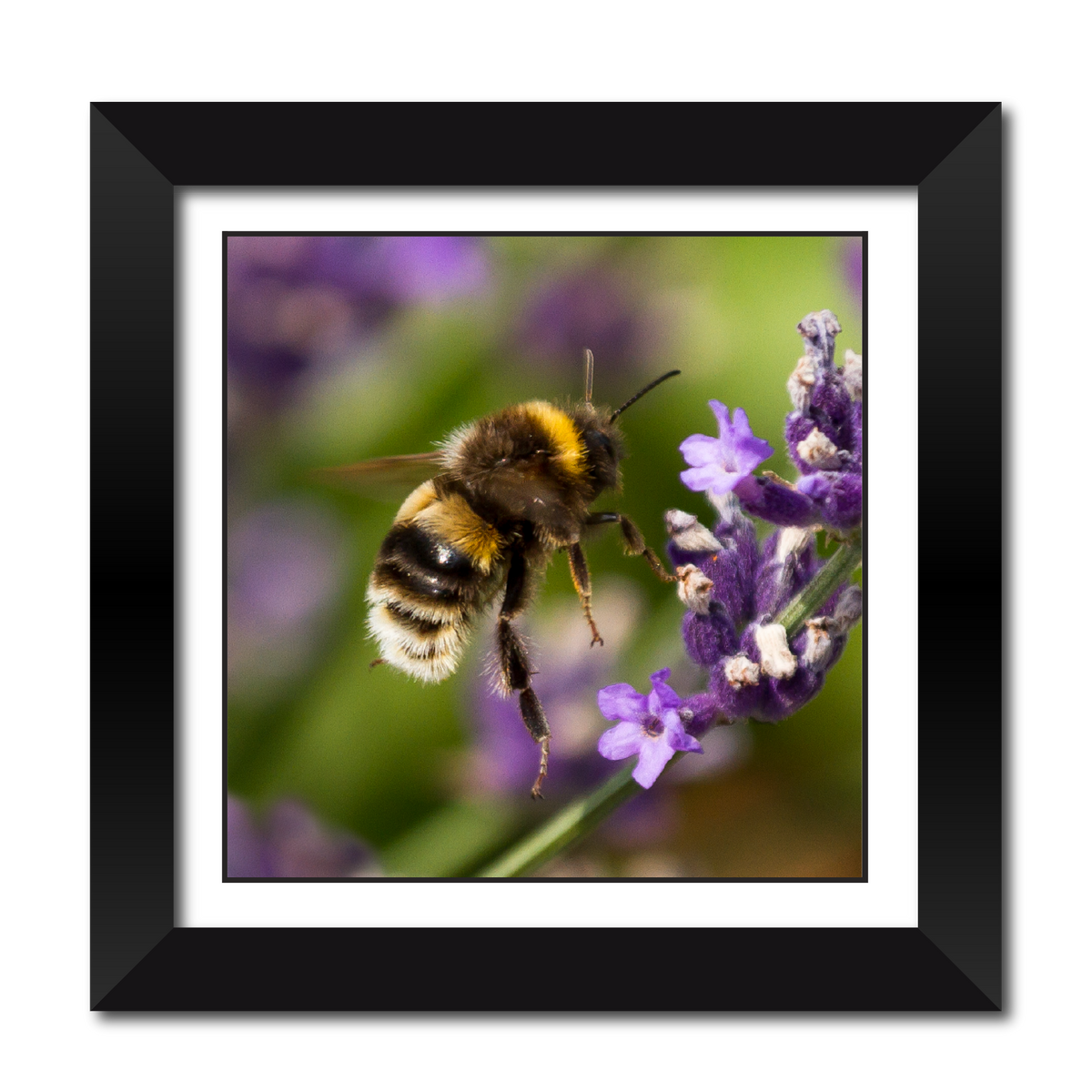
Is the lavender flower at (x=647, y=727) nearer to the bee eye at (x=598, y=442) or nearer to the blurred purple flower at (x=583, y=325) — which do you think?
the bee eye at (x=598, y=442)

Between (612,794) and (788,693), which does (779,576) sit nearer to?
(788,693)

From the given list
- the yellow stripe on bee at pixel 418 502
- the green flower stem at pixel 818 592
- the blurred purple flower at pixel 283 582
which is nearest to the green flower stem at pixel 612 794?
the green flower stem at pixel 818 592
